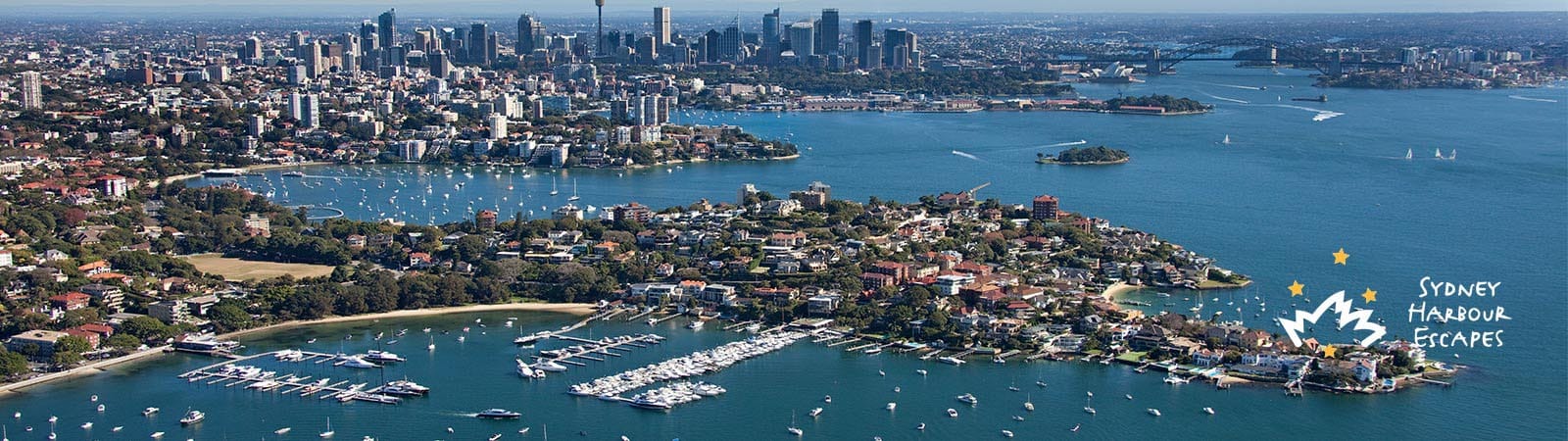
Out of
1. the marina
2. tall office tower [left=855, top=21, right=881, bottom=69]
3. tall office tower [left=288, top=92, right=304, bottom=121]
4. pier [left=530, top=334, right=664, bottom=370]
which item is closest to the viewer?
the marina

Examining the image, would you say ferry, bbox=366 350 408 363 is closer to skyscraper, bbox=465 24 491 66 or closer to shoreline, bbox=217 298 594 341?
shoreline, bbox=217 298 594 341

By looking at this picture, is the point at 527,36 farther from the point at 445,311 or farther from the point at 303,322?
the point at 303,322

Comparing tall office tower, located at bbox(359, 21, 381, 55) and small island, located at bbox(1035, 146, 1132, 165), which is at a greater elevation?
tall office tower, located at bbox(359, 21, 381, 55)

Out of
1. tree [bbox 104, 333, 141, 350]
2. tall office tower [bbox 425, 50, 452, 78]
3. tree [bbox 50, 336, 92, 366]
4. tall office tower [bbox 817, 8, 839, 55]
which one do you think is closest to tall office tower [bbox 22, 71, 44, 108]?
tall office tower [bbox 425, 50, 452, 78]

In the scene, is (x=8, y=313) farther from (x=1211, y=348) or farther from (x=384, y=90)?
(x=384, y=90)

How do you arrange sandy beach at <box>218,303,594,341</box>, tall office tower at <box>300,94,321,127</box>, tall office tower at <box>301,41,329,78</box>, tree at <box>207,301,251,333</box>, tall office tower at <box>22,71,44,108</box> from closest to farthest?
1. tree at <box>207,301,251,333</box>
2. sandy beach at <box>218,303,594,341</box>
3. tall office tower at <box>300,94,321,127</box>
4. tall office tower at <box>22,71,44,108</box>
5. tall office tower at <box>301,41,329,78</box>

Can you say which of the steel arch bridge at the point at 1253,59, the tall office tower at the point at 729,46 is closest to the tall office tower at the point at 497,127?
the tall office tower at the point at 729,46
